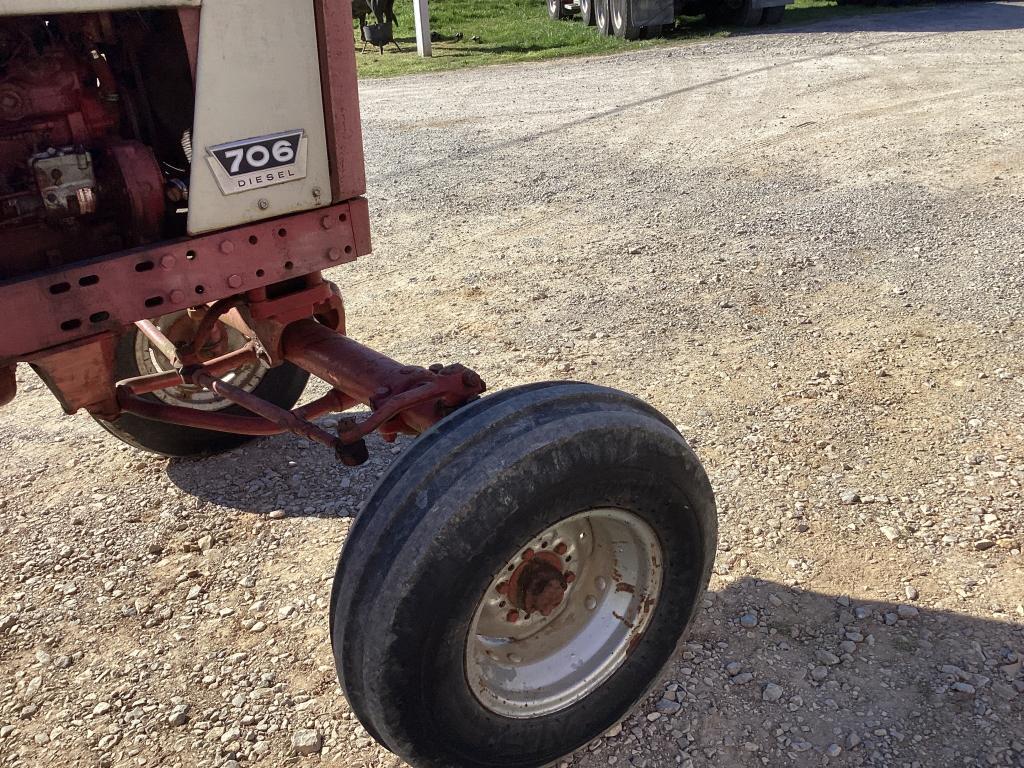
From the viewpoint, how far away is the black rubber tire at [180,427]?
3.57 meters

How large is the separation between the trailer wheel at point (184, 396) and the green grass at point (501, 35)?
9872mm

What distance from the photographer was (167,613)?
10.1 ft

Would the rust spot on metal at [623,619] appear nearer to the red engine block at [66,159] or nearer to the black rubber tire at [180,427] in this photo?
the red engine block at [66,159]

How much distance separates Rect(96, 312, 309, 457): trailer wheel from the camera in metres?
3.59

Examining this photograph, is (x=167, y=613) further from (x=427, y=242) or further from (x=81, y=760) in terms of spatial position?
(x=427, y=242)

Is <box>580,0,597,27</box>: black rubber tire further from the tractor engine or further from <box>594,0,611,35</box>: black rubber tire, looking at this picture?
the tractor engine

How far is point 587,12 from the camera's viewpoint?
16.1 meters

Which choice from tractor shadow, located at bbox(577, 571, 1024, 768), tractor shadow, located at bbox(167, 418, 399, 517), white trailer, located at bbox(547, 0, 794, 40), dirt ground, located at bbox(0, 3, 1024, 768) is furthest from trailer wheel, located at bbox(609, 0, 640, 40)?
tractor shadow, located at bbox(577, 571, 1024, 768)

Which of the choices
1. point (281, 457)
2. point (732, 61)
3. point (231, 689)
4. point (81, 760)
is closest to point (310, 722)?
point (231, 689)

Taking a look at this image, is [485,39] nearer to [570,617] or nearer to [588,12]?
[588,12]

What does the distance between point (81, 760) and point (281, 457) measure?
4.98 feet

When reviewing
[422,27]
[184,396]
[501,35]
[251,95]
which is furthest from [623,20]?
[251,95]

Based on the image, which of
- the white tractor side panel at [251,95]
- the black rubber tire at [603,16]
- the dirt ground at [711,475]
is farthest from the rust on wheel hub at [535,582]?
the black rubber tire at [603,16]

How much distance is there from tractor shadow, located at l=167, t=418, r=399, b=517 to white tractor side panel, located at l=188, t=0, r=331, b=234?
1453 millimetres
